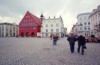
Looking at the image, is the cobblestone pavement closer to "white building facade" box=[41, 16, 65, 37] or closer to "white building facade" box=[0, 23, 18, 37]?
"white building facade" box=[41, 16, 65, 37]

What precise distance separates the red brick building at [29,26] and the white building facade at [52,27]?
456 centimetres

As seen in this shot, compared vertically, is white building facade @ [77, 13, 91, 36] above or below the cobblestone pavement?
above

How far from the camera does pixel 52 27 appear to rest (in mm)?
53969

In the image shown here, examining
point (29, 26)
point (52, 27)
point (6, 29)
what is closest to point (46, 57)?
point (52, 27)

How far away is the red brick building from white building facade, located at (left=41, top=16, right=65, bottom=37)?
15.0 ft

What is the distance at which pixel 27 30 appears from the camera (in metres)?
56.1

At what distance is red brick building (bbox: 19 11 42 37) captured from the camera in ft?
176

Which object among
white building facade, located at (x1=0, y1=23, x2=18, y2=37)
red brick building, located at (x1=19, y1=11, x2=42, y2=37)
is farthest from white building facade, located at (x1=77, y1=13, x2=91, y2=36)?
white building facade, located at (x1=0, y1=23, x2=18, y2=37)

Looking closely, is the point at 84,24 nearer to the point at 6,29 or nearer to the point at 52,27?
the point at 52,27

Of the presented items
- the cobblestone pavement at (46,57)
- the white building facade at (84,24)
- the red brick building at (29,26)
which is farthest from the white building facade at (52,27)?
the cobblestone pavement at (46,57)

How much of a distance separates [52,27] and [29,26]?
16.3 m

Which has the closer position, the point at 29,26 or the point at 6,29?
the point at 29,26

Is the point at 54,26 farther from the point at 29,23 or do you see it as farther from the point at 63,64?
the point at 63,64

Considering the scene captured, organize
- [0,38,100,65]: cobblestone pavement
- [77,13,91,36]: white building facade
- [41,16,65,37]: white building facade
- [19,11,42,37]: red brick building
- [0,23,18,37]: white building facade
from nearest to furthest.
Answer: [0,38,100,65]: cobblestone pavement < [77,13,91,36]: white building facade < [41,16,65,37]: white building facade < [19,11,42,37]: red brick building < [0,23,18,37]: white building facade
